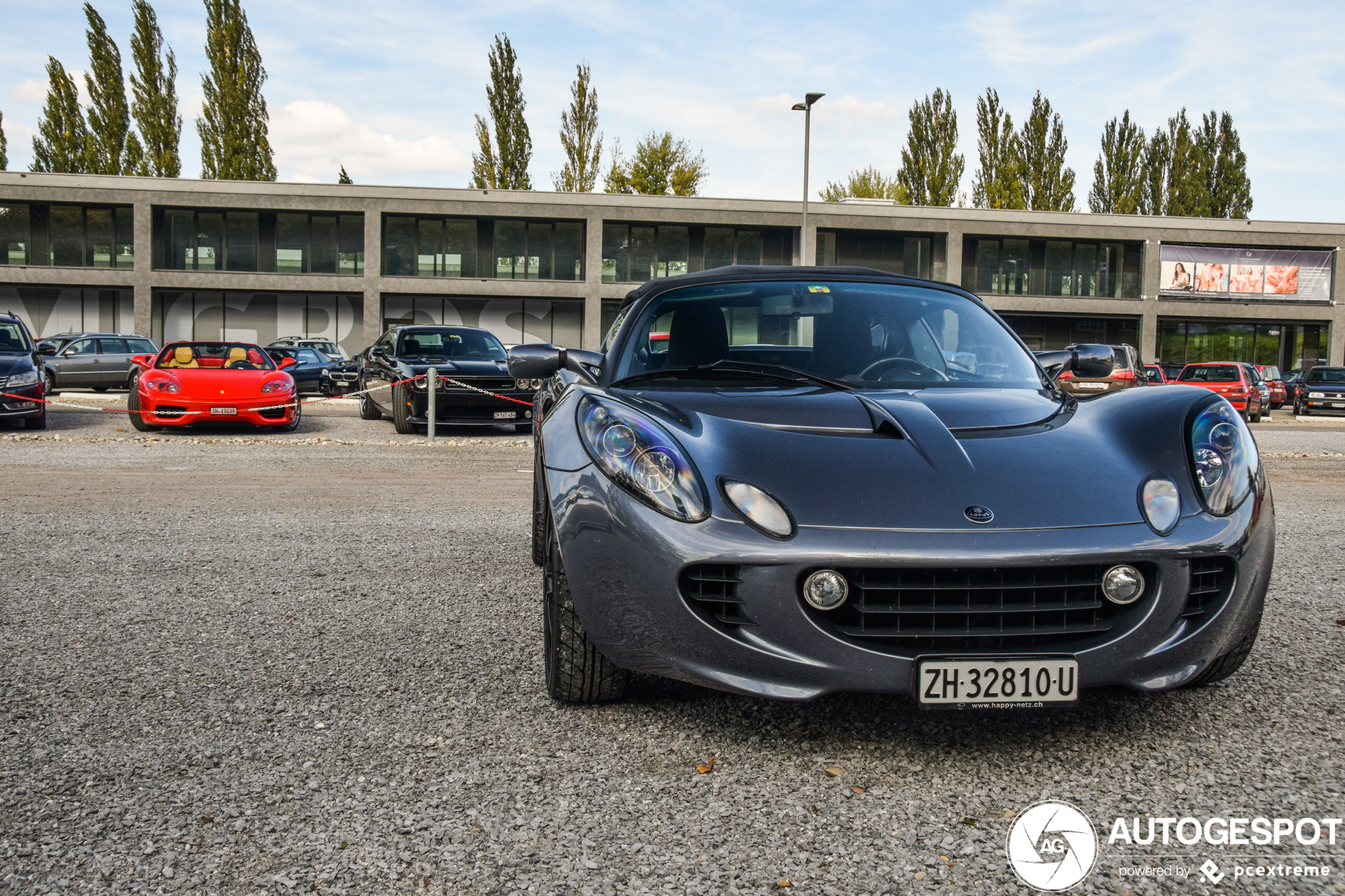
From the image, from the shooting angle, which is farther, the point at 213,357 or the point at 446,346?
the point at 446,346

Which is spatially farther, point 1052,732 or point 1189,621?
point 1052,732

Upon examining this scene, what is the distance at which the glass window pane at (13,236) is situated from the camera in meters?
36.9

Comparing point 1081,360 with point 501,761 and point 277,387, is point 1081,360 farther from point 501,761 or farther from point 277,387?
point 277,387

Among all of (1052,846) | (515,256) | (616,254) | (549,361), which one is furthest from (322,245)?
(1052,846)

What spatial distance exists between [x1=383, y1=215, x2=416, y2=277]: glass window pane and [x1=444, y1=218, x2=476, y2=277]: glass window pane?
128 cm

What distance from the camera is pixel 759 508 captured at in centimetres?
260

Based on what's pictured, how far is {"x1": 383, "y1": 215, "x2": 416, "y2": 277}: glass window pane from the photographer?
37.7m

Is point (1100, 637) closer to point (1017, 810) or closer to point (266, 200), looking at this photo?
point (1017, 810)

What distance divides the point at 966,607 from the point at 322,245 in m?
38.6

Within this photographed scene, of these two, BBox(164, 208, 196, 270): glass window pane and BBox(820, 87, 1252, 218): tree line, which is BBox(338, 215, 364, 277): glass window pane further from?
BBox(820, 87, 1252, 218): tree line

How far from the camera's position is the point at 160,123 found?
41125 mm

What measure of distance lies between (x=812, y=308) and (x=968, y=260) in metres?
38.1

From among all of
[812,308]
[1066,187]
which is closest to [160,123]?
[1066,187]

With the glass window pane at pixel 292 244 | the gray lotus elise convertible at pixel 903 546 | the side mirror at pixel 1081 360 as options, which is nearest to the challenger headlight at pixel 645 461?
the gray lotus elise convertible at pixel 903 546
